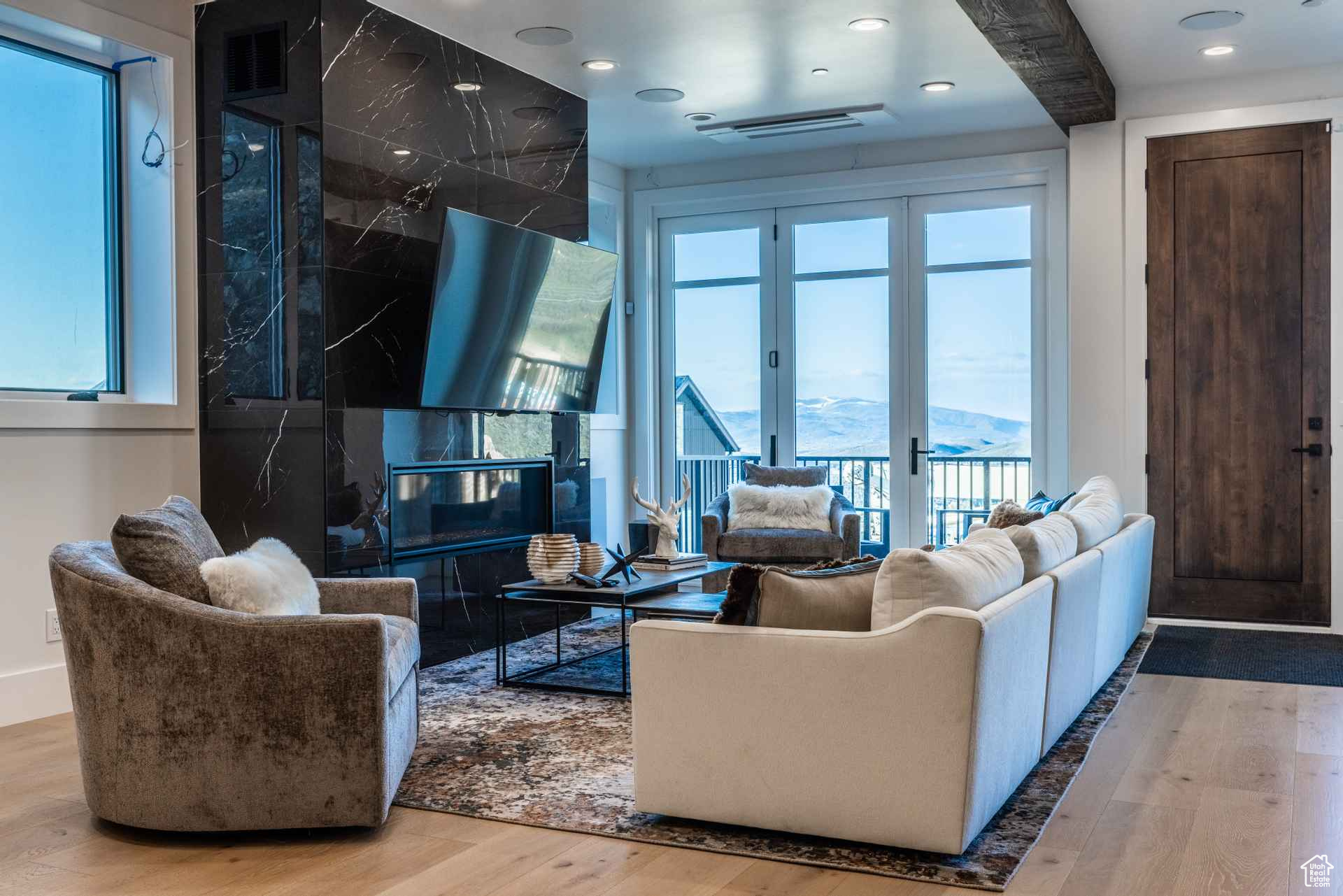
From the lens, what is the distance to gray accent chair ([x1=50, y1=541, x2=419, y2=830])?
287 cm

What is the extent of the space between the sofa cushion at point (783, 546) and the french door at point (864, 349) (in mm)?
658

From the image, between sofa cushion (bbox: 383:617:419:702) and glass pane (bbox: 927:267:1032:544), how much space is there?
172 inches

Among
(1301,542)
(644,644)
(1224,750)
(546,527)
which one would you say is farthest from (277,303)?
(1301,542)

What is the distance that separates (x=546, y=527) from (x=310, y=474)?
1639 mm

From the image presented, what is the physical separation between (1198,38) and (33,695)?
5.57 meters

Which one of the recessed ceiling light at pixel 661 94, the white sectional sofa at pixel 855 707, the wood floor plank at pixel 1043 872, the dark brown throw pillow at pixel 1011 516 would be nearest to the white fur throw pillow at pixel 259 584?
the white sectional sofa at pixel 855 707

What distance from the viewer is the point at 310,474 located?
4602 mm

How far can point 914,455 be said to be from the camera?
732 centimetres

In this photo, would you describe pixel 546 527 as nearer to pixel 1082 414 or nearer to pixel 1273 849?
pixel 1082 414

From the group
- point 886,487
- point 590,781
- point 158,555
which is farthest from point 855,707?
point 886,487

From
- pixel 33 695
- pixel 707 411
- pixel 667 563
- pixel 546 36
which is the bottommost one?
pixel 33 695

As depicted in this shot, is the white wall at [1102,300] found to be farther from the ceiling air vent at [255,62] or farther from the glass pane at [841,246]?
the ceiling air vent at [255,62]

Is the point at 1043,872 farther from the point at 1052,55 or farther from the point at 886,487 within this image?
the point at 886,487

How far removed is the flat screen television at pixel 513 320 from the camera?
4984mm
